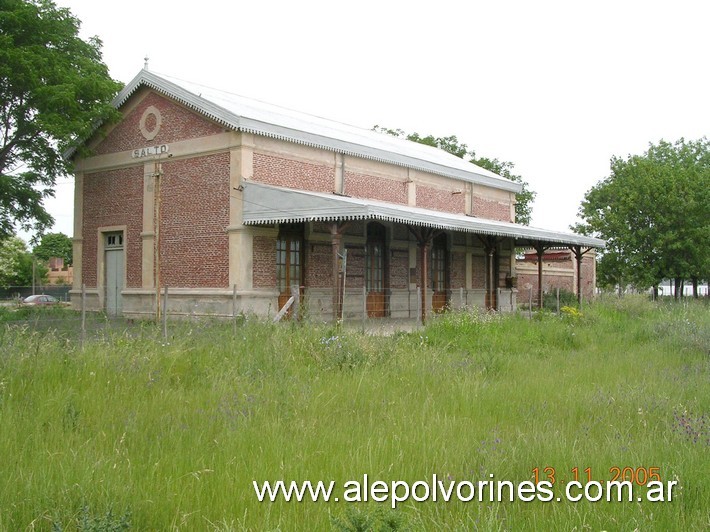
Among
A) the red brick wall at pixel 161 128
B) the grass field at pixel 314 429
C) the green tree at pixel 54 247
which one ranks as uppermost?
the red brick wall at pixel 161 128

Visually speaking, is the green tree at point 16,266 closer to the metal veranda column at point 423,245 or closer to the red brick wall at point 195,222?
the red brick wall at point 195,222

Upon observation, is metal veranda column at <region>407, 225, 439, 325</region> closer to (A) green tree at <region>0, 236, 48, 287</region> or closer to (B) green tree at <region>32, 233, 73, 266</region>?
(A) green tree at <region>0, 236, 48, 287</region>

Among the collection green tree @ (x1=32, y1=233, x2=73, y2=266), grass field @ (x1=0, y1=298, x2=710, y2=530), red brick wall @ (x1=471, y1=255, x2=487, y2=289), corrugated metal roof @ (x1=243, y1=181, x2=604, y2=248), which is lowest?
grass field @ (x1=0, y1=298, x2=710, y2=530)

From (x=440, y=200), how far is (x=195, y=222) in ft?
34.5

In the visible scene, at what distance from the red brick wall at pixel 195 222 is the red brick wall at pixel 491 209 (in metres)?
13.1

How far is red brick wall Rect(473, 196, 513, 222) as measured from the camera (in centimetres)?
2870

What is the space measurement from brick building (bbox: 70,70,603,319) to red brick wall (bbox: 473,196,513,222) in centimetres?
435

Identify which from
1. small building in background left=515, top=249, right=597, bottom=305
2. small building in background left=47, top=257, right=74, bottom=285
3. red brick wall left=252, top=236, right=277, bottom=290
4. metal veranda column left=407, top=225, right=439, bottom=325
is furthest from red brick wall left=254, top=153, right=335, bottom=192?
small building in background left=47, top=257, right=74, bottom=285

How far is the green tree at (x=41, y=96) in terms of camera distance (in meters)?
19.6

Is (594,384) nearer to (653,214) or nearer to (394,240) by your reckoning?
(394,240)

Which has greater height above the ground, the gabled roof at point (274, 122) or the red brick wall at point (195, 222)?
the gabled roof at point (274, 122)

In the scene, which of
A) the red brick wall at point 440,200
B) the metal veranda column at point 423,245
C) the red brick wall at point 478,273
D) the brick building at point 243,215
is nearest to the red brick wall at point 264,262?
the brick building at point 243,215

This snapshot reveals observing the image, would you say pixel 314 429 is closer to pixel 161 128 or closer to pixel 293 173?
pixel 293 173

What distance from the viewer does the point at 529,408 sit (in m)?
7.14
